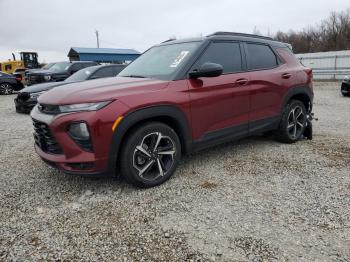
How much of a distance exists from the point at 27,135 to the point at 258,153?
4.82 meters

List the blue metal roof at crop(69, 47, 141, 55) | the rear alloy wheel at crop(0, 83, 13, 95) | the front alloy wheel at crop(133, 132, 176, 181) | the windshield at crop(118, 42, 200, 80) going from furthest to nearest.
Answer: the blue metal roof at crop(69, 47, 141, 55)
the rear alloy wheel at crop(0, 83, 13, 95)
the windshield at crop(118, 42, 200, 80)
the front alloy wheel at crop(133, 132, 176, 181)

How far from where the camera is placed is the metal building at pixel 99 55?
3303 cm

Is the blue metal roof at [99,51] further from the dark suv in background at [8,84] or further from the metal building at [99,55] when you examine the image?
the dark suv in background at [8,84]

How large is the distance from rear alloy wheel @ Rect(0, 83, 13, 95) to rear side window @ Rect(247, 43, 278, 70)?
1562cm

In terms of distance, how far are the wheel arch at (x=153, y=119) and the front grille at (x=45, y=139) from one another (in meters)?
0.60

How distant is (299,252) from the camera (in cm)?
252

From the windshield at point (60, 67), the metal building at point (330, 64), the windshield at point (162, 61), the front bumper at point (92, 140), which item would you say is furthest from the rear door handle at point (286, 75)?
the metal building at point (330, 64)

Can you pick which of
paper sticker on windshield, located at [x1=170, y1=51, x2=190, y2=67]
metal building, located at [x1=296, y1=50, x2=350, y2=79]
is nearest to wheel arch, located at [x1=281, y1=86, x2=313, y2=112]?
paper sticker on windshield, located at [x1=170, y1=51, x2=190, y2=67]

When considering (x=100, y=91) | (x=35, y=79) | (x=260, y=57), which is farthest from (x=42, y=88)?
(x=260, y=57)

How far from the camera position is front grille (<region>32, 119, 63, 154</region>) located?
3463 millimetres

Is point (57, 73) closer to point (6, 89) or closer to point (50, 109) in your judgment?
point (6, 89)

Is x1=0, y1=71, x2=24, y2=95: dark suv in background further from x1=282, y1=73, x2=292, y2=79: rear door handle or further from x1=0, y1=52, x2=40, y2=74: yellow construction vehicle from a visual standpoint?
x1=282, y1=73, x2=292, y2=79: rear door handle

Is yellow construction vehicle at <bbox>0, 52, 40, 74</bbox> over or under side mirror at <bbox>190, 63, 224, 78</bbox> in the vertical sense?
over

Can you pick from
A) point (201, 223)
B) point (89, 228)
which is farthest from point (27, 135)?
point (201, 223)
